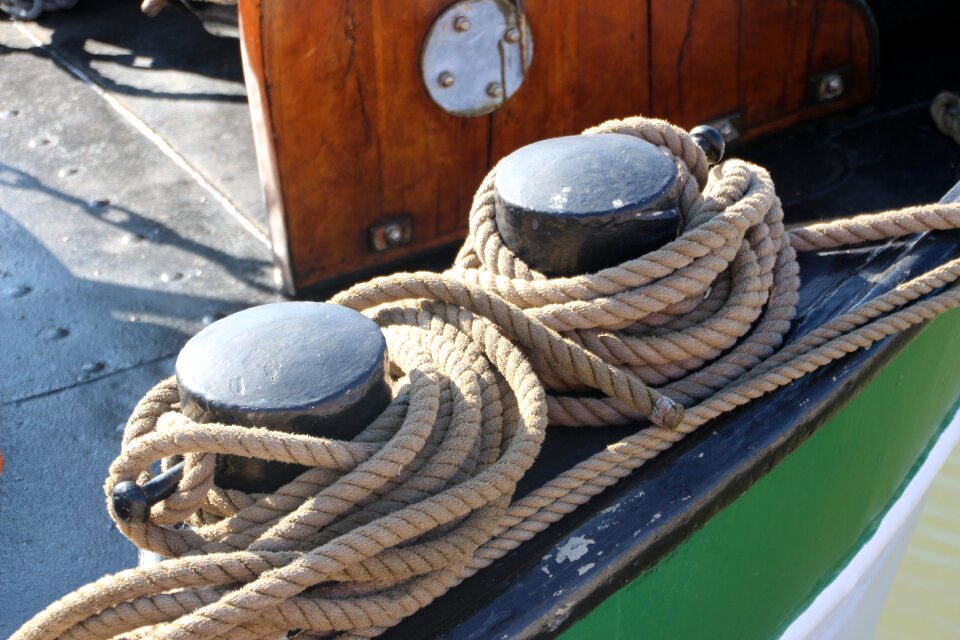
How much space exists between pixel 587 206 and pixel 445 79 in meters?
1.01

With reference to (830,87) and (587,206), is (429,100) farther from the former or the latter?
(830,87)

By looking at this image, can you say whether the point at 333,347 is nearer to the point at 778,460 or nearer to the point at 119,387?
the point at 778,460

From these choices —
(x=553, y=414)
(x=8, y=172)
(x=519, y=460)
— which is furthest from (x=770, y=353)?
(x=8, y=172)

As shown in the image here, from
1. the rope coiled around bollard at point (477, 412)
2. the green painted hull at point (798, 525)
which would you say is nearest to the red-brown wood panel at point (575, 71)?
the rope coiled around bollard at point (477, 412)

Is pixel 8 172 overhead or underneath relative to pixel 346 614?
underneath

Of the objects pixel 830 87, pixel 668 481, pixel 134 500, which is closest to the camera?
pixel 134 500

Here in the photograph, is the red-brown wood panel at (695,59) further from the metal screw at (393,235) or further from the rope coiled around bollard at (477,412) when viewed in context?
the rope coiled around bollard at (477,412)

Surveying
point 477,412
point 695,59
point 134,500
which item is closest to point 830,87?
point 695,59

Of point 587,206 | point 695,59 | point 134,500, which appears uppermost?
point 587,206

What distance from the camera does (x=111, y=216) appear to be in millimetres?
2617

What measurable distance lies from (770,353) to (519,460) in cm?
48

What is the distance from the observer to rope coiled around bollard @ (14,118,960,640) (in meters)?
1.03

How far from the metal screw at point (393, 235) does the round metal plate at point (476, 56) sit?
0.29 m

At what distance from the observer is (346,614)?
105cm
